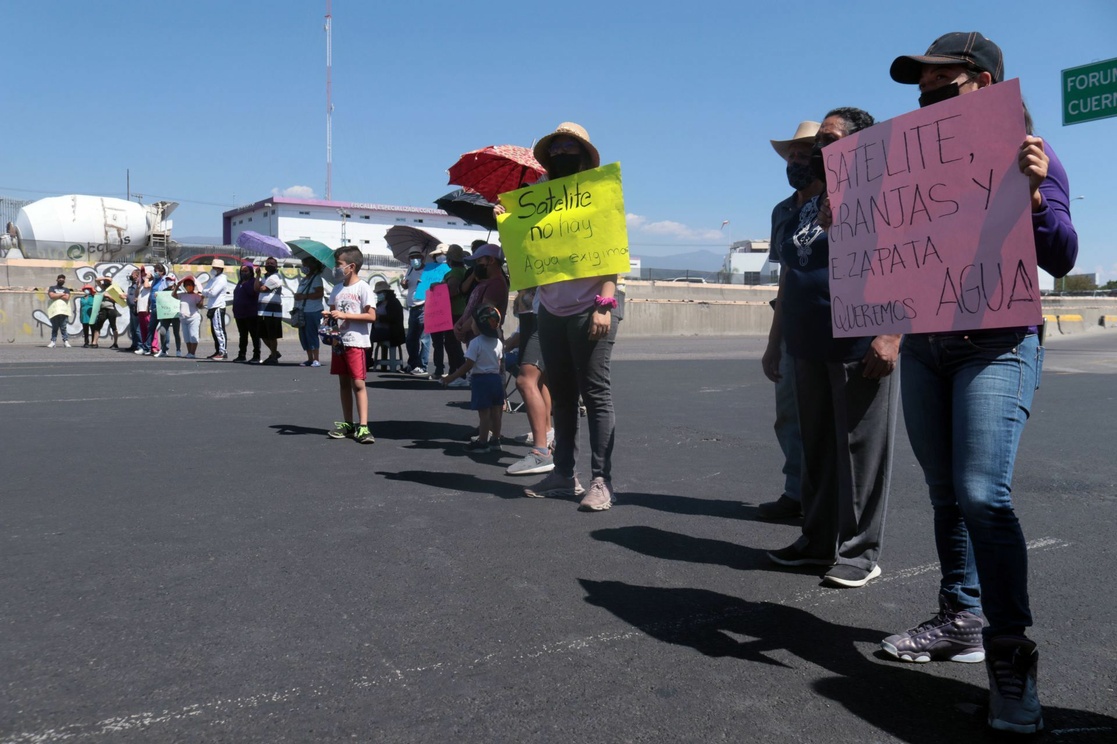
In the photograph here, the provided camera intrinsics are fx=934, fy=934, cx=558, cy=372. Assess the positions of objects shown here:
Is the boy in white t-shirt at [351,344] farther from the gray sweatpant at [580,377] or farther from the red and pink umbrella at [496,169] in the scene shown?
the gray sweatpant at [580,377]

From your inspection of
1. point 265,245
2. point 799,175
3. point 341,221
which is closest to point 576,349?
point 799,175

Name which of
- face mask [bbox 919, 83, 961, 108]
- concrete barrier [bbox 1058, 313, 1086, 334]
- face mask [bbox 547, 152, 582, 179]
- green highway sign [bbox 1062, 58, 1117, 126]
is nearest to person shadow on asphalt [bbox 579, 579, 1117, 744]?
face mask [bbox 919, 83, 961, 108]

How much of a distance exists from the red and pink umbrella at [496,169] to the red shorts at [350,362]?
1.64 metres

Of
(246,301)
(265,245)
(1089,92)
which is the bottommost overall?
(246,301)

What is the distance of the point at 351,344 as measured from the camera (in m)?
7.70

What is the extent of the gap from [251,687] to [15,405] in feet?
25.9

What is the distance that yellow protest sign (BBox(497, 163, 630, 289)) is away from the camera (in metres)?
5.27

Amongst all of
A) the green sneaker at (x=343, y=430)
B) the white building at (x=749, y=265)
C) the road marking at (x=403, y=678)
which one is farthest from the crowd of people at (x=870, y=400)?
the white building at (x=749, y=265)

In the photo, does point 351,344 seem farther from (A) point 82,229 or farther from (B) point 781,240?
(A) point 82,229

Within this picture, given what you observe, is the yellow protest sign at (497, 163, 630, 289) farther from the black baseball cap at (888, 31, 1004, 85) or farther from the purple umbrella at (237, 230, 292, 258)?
the purple umbrella at (237, 230, 292, 258)

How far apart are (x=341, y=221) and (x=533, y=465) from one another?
2626 inches

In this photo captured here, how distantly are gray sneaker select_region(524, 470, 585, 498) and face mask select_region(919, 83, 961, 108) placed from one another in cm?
325

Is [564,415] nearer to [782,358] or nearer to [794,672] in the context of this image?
[782,358]

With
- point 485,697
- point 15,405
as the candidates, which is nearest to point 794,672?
point 485,697
